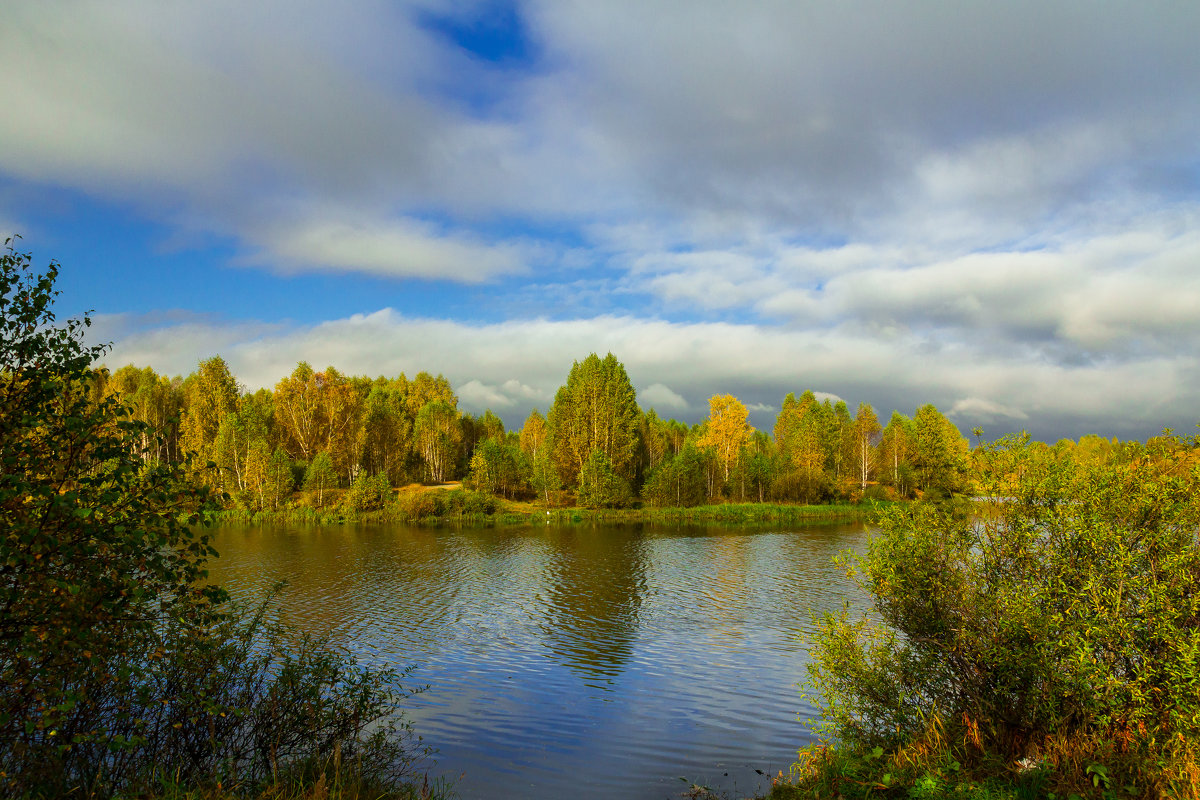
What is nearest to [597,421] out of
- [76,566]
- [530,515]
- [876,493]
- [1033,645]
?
[530,515]

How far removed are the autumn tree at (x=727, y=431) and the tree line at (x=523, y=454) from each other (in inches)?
7.4

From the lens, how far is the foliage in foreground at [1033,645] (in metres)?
9.10

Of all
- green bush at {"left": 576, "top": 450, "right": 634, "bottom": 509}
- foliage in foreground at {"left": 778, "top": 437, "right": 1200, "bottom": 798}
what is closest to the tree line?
green bush at {"left": 576, "top": 450, "right": 634, "bottom": 509}

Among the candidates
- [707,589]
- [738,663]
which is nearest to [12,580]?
[738,663]

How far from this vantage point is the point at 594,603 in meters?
31.9

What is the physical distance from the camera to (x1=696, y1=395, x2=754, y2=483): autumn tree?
92.3 metres

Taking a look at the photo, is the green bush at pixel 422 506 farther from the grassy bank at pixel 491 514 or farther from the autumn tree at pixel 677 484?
the autumn tree at pixel 677 484

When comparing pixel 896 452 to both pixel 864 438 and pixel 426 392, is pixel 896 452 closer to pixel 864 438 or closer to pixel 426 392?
pixel 864 438

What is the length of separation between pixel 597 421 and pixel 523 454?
44.0 feet

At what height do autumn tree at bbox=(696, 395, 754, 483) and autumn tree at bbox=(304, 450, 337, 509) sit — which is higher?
autumn tree at bbox=(696, 395, 754, 483)

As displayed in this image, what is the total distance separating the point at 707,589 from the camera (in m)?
34.9

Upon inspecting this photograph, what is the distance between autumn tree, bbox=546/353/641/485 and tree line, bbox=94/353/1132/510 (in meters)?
0.14

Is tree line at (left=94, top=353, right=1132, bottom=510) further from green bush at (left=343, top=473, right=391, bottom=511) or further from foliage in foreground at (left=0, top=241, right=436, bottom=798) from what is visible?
foliage in foreground at (left=0, top=241, right=436, bottom=798)

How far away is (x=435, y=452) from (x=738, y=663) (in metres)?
81.9
